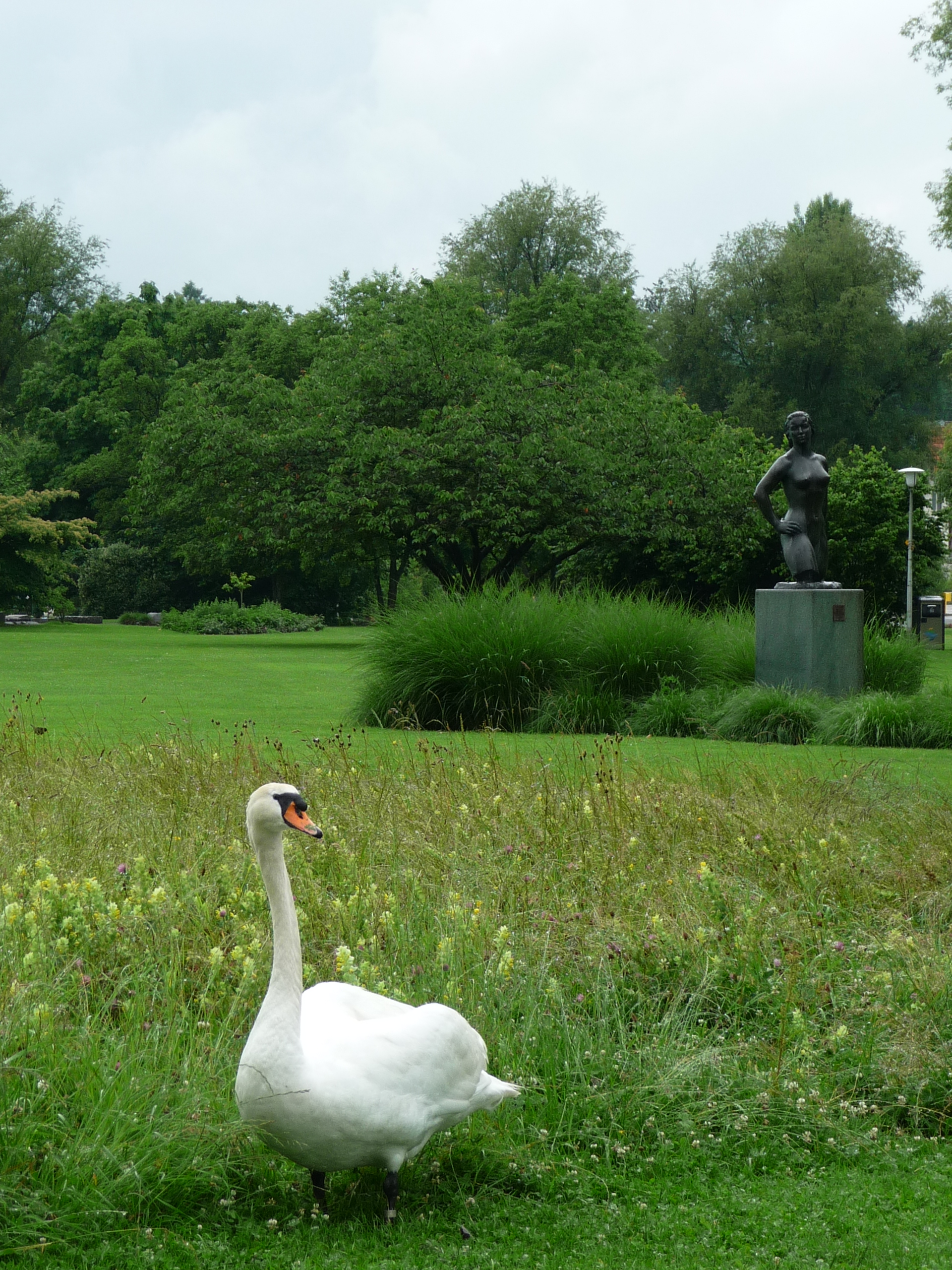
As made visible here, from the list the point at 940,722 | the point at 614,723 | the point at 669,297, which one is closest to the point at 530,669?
the point at 614,723

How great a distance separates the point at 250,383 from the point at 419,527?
7587 millimetres

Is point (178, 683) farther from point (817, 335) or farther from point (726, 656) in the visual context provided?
point (817, 335)

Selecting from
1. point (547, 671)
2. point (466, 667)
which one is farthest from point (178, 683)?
point (547, 671)

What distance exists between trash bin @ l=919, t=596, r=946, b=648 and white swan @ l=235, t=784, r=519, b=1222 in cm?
2499

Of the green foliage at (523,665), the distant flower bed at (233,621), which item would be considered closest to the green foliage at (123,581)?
the distant flower bed at (233,621)

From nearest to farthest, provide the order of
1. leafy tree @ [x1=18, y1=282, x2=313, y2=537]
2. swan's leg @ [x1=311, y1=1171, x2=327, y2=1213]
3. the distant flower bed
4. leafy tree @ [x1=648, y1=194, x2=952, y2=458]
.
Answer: swan's leg @ [x1=311, y1=1171, x2=327, y2=1213], the distant flower bed, leafy tree @ [x1=18, y1=282, x2=313, y2=537], leafy tree @ [x1=648, y1=194, x2=952, y2=458]

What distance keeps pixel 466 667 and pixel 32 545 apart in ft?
76.5

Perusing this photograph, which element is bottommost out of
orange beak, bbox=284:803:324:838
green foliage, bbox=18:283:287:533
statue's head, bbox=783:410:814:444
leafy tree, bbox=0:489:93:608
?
orange beak, bbox=284:803:324:838

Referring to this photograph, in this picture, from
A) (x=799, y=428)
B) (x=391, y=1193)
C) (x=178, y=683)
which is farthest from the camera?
(x=178, y=683)

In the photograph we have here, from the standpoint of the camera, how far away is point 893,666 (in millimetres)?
14023

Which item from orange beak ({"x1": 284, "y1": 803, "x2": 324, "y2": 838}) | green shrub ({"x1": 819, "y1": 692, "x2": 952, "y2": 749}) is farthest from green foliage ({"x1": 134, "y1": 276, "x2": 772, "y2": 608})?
orange beak ({"x1": 284, "y1": 803, "x2": 324, "y2": 838})

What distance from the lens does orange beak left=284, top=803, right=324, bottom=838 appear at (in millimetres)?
2732

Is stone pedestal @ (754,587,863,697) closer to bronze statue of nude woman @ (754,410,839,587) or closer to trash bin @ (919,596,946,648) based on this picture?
bronze statue of nude woman @ (754,410,839,587)

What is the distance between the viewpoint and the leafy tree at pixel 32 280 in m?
50.3
